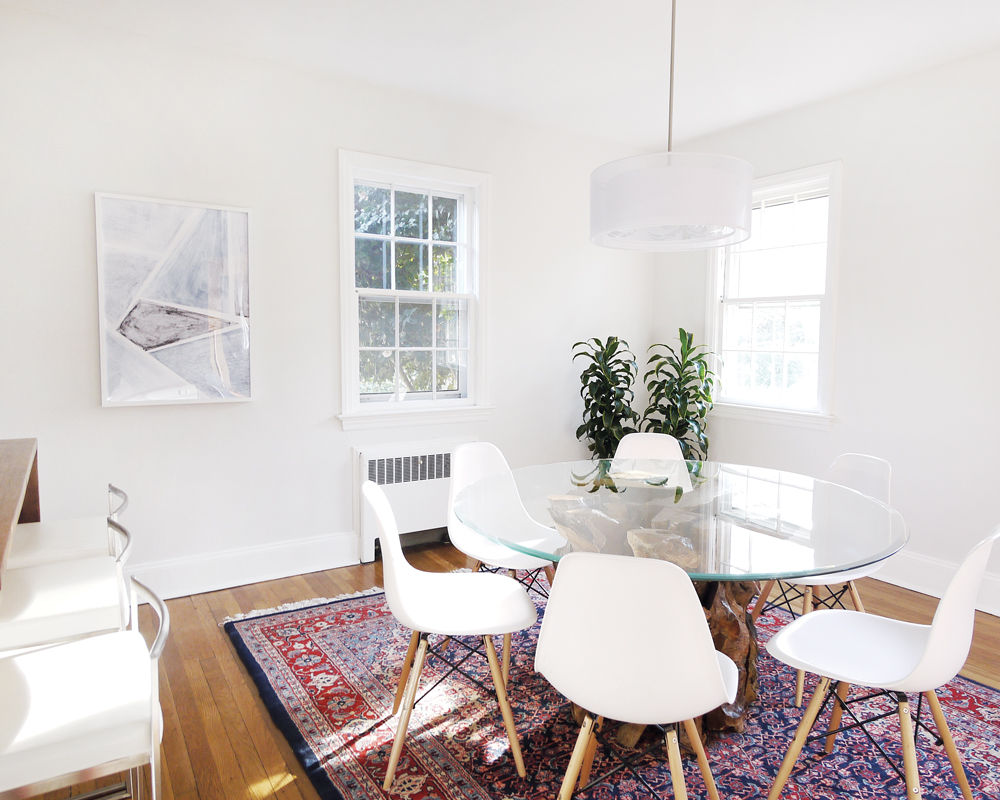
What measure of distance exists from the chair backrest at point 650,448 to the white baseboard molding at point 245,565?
1684mm

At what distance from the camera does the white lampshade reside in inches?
81.0

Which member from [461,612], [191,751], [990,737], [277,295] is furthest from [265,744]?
[990,737]

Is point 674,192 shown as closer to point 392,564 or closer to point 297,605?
point 392,564

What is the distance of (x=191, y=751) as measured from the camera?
212 cm

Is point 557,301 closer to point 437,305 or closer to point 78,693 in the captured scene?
point 437,305

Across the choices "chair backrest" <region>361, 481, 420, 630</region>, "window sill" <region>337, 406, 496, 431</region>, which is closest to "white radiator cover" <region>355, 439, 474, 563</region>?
"window sill" <region>337, 406, 496, 431</region>

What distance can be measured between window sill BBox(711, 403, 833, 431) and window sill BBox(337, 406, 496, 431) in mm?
1636

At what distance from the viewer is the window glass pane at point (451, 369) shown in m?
4.19

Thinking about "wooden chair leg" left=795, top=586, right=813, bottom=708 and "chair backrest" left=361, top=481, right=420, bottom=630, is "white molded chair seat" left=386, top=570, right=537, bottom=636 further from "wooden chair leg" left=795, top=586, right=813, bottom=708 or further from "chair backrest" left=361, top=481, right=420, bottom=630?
"wooden chair leg" left=795, top=586, right=813, bottom=708

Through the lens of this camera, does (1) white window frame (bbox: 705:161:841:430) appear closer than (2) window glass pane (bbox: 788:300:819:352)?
Yes

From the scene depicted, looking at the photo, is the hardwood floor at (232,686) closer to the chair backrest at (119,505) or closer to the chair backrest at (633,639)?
the chair backrest at (119,505)

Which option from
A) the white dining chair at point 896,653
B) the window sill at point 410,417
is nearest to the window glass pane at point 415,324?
the window sill at point 410,417

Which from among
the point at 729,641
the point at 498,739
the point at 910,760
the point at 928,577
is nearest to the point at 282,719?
the point at 498,739

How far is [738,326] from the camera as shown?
4.50 m
